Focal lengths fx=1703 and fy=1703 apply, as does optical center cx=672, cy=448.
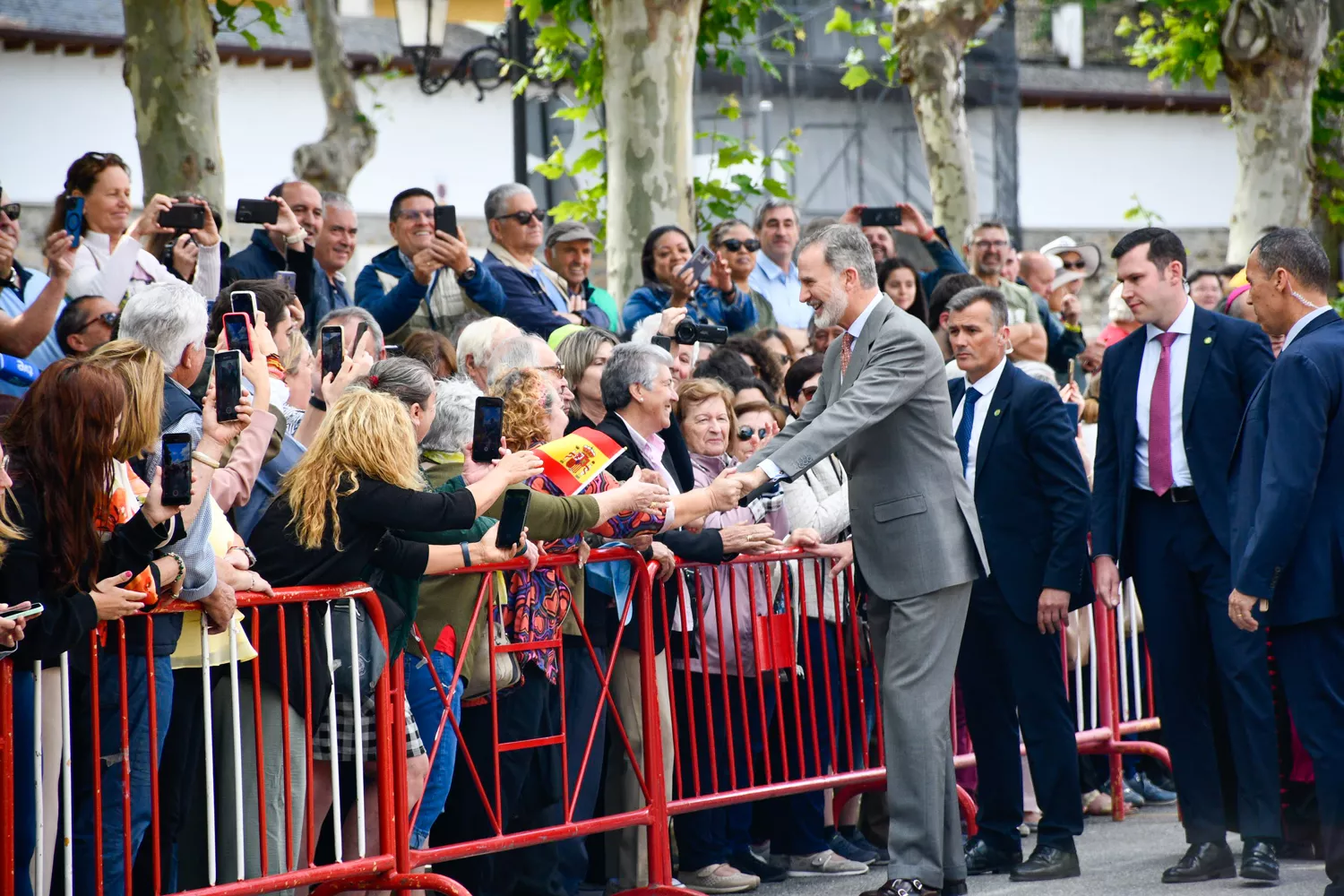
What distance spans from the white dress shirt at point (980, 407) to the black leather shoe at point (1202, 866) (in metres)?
1.61

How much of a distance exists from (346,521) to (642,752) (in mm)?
1621

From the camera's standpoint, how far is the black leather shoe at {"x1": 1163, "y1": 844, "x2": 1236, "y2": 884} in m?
6.40

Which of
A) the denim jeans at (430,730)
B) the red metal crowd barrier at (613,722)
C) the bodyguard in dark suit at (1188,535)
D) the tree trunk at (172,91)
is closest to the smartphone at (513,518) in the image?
the red metal crowd barrier at (613,722)

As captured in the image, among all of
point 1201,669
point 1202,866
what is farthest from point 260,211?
point 1202,866

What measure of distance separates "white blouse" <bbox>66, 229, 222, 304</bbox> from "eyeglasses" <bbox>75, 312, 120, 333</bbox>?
1.44ft

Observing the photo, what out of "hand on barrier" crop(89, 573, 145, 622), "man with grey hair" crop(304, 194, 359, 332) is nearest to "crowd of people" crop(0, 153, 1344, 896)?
"hand on barrier" crop(89, 573, 145, 622)

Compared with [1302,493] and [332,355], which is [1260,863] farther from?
[332,355]

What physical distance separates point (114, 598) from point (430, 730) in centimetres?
139

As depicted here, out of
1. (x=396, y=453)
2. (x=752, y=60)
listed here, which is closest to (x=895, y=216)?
(x=396, y=453)

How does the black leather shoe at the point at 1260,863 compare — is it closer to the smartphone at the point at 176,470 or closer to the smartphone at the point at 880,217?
the smartphone at the point at 176,470

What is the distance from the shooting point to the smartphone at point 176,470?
4504 millimetres

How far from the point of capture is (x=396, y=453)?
208 inches

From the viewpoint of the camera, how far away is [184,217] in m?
7.22

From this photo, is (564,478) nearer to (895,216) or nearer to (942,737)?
(942,737)
